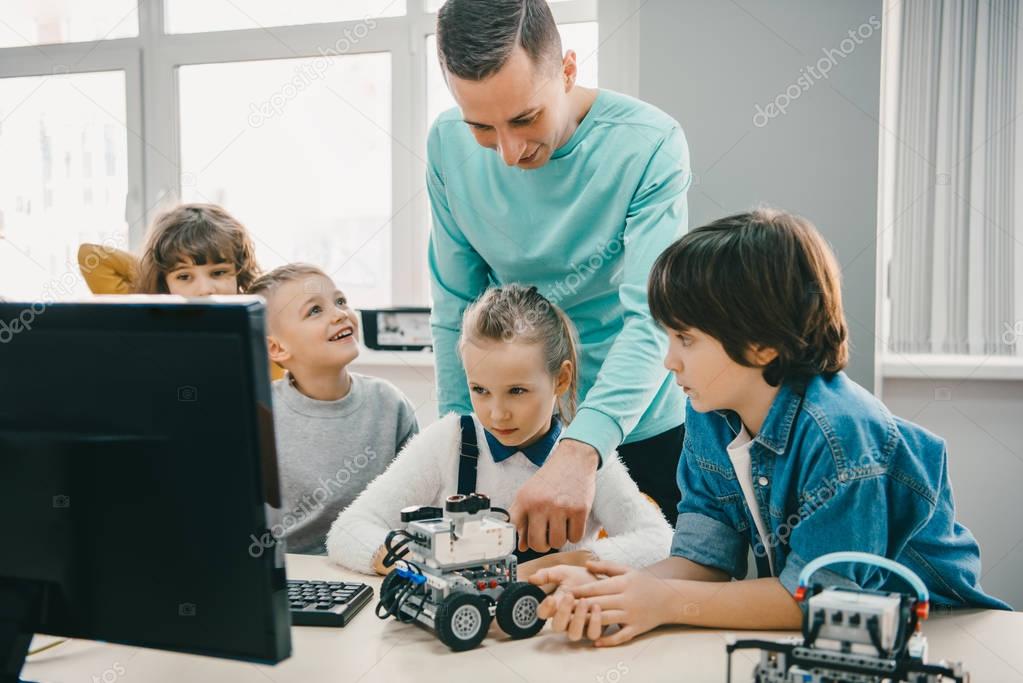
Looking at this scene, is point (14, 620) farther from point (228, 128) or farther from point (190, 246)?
point (228, 128)

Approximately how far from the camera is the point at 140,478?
76 centimetres

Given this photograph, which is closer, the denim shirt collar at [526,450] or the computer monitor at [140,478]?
the computer monitor at [140,478]

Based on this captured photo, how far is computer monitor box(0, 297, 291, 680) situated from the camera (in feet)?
2.35

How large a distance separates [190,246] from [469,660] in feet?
4.87

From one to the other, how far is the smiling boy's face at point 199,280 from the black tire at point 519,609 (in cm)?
136

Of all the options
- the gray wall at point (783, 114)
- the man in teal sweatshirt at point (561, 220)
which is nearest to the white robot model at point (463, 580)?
the man in teal sweatshirt at point (561, 220)

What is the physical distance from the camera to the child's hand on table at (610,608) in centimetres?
104

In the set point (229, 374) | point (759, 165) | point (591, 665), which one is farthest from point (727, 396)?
point (759, 165)

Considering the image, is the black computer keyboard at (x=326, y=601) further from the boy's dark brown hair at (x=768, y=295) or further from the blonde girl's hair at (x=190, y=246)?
the blonde girl's hair at (x=190, y=246)

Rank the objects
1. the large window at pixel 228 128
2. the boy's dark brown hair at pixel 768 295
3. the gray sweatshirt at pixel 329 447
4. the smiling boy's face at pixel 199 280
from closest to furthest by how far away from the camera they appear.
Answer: the boy's dark brown hair at pixel 768 295 → the gray sweatshirt at pixel 329 447 → the smiling boy's face at pixel 199 280 → the large window at pixel 228 128

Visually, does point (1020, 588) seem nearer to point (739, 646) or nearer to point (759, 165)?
point (759, 165)

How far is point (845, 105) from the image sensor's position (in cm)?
242

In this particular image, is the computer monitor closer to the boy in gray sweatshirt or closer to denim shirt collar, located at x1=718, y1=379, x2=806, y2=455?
denim shirt collar, located at x1=718, y1=379, x2=806, y2=455
